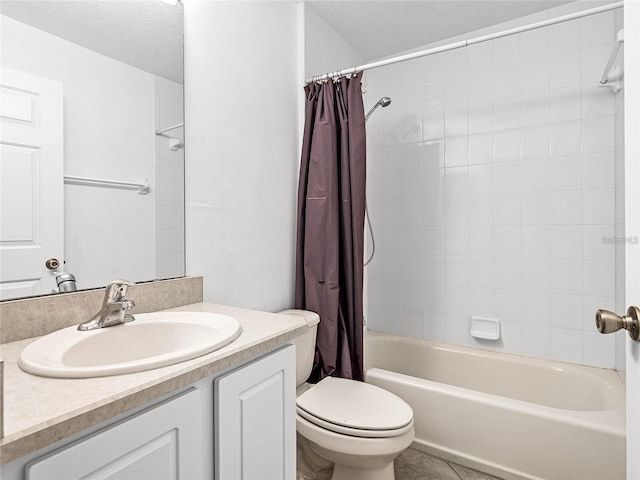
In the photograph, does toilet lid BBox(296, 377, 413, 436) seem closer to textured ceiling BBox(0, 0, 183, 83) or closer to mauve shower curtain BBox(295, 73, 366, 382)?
mauve shower curtain BBox(295, 73, 366, 382)

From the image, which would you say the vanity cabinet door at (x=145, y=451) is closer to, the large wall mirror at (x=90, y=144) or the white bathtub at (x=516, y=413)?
the large wall mirror at (x=90, y=144)

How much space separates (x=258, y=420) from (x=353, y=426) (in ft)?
1.77

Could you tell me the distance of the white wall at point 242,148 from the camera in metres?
1.42

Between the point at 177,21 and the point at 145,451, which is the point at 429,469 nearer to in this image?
the point at 145,451

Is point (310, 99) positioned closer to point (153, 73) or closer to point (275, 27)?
point (275, 27)

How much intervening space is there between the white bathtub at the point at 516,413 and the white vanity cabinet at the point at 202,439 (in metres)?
0.98

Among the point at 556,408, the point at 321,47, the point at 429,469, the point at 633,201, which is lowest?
the point at 429,469

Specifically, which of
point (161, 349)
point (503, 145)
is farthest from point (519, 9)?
point (161, 349)

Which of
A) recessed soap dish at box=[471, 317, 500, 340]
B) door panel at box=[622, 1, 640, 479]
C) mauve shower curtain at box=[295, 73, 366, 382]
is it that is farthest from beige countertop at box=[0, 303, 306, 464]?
recessed soap dish at box=[471, 317, 500, 340]

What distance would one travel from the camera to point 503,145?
222 cm

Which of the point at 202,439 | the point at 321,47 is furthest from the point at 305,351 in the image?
the point at 321,47

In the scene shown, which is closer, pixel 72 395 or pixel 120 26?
pixel 72 395

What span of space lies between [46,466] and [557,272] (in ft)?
7.72

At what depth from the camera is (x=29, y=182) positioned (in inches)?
36.3
